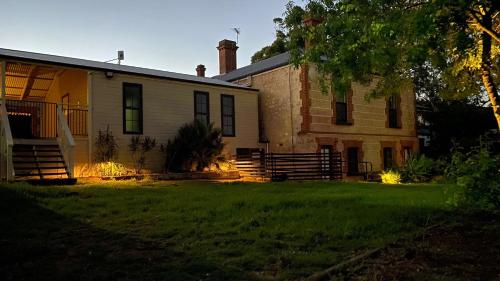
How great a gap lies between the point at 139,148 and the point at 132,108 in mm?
1654

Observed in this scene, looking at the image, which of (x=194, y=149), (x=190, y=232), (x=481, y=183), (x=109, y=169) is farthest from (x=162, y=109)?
(x=481, y=183)

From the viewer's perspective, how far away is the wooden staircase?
42.5 ft

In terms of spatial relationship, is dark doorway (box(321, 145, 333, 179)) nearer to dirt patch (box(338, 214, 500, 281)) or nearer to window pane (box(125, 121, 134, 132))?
window pane (box(125, 121, 134, 132))

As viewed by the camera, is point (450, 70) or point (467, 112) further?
point (467, 112)

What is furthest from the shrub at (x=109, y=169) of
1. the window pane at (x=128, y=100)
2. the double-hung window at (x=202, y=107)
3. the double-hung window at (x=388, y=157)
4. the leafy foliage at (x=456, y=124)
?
the leafy foliage at (x=456, y=124)

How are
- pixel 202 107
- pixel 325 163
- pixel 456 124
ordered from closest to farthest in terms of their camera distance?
pixel 325 163 < pixel 202 107 < pixel 456 124

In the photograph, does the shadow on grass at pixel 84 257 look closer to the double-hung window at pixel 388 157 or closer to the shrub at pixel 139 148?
the shrub at pixel 139 148

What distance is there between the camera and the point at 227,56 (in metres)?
30.1

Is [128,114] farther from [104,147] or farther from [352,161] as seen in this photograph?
[352,161]

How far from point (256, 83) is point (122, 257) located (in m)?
18.4

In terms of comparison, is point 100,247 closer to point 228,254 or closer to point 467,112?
point 228,254

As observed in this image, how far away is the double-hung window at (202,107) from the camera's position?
19.3m

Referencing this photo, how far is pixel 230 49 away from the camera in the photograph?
30391mm

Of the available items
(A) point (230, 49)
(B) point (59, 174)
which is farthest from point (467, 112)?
(B) point (59, 174)
